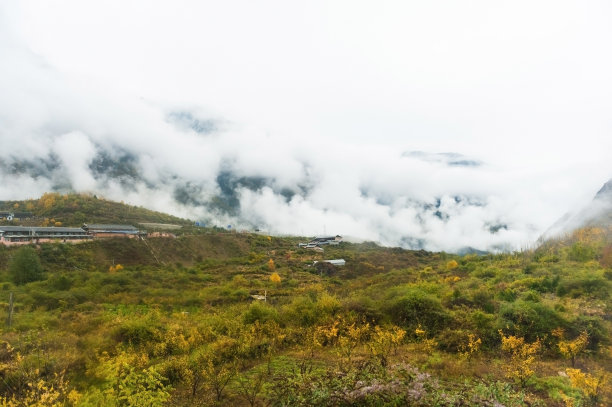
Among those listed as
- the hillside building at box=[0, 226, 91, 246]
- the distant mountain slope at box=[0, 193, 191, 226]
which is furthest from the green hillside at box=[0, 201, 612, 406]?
the distant mountain slope at box=[0, 193, 191, 226]

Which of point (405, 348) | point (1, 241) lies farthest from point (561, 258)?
point (1, 241)

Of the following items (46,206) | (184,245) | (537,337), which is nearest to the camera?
(537,337)

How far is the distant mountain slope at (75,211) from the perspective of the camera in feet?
348

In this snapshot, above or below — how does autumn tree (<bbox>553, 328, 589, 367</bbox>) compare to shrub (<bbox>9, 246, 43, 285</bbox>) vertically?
above

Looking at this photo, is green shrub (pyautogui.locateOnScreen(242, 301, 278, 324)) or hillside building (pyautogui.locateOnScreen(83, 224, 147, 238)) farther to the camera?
hillside building (pyautogui.locateOnScreen(83, 224, 147, 238))

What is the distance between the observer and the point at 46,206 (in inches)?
4771

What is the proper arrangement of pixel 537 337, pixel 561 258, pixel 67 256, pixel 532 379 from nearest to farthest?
1. pixel 532 379
2. pixel 537 337
3. pixel 561 258
4. pixel 67 256

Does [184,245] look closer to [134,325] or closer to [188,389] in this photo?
[134,325]

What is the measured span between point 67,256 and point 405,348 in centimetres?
7412

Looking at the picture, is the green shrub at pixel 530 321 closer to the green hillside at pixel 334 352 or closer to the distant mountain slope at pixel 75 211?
the green hillside at pixel 334 352

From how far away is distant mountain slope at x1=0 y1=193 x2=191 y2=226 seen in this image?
348 ft

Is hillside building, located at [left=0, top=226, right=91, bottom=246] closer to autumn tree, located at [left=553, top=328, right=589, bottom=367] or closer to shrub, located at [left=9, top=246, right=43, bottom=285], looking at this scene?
shrub, located at [left=9, top=246, right=43, bottom=285]

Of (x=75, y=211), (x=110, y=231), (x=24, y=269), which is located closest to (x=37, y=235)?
(x=110, y=231)

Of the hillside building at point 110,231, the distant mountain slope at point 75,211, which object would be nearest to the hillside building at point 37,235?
the hillside building at point 110,231
